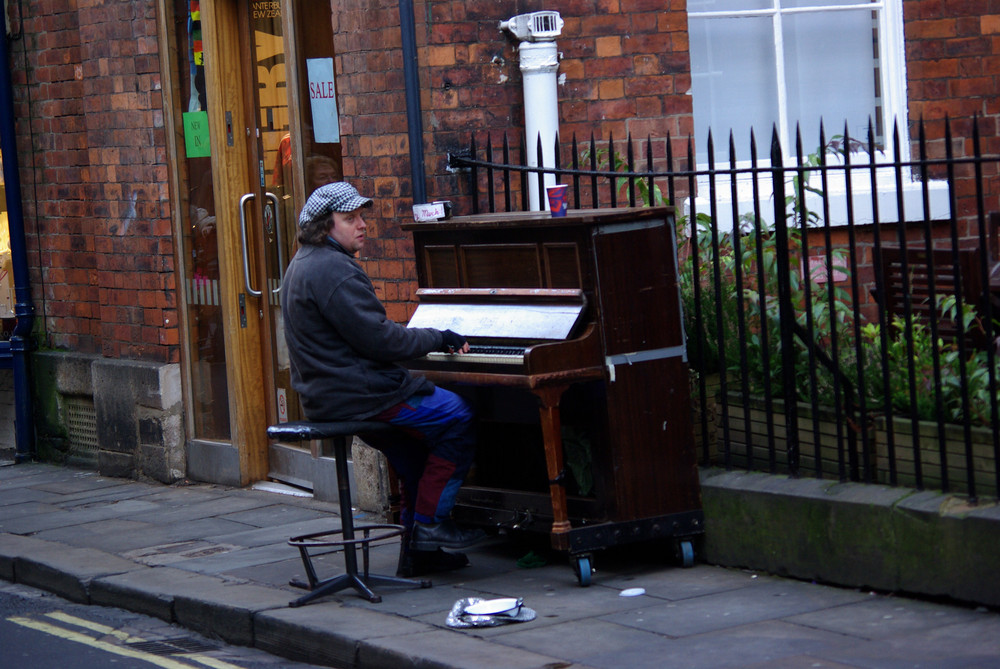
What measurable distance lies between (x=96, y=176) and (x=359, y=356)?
15.3 ft

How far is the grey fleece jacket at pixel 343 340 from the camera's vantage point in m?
5.61

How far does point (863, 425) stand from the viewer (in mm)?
5520

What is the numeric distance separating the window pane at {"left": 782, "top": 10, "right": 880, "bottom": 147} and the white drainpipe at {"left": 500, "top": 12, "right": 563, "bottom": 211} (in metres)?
1.61

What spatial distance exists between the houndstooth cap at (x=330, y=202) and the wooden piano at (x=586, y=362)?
1.89 ft

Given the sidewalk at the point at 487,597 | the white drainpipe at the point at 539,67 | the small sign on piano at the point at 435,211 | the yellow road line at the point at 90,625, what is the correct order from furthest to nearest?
the white drainpipe at the point at 539,67
the small sign on piano at the point at 435,211
the yellow road line at the point at 90,625
the sidewalk at the point at 487,597

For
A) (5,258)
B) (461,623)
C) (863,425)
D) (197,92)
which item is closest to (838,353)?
(863,425)

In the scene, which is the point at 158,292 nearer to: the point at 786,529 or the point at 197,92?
the point at 197,92

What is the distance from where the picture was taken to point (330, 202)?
18.8 feet

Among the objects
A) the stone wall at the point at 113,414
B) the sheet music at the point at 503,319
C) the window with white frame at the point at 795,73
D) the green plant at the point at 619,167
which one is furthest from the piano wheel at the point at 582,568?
the stone wall at the point at 113,414

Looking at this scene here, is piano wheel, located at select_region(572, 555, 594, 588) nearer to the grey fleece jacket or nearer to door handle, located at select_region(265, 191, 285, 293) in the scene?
the grey fleece jacket

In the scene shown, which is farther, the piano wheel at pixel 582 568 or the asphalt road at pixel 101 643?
the piano wheel at pixel 582 568

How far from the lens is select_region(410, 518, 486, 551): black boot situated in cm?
596

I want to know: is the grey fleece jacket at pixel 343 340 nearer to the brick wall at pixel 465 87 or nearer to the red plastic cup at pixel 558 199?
the red plastic cup at pixel 558 199

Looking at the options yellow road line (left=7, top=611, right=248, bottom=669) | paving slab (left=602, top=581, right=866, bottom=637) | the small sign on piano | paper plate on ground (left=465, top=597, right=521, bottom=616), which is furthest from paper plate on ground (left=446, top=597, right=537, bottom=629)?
the small sign on piano
